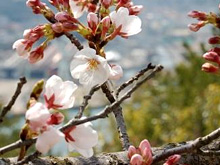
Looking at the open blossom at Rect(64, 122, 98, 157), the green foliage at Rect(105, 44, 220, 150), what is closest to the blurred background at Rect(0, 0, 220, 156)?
the green foliage at Rect(105, 44, 220, 150)

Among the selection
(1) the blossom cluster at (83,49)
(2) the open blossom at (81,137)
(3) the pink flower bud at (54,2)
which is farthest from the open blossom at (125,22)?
(2) the open blossom at (81,137)

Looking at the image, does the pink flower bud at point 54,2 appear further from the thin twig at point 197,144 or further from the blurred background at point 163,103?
the thin twig at point 197,144

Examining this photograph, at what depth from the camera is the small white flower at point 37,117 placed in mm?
580

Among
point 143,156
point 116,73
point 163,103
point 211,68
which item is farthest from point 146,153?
point 163,103

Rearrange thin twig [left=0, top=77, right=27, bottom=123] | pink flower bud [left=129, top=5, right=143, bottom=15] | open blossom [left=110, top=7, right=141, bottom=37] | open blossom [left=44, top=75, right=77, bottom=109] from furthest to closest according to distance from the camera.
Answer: pink flower bud [left=129, top=5, right=143, bottom=15] → open blossom [left=110, top=7, right=141, bottom=37] → open blossom [left=44, top=75, right=77, bottom=109] → thin twig [left=0, top=77, right=27, bottom=123]

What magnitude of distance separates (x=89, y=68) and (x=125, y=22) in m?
0.09

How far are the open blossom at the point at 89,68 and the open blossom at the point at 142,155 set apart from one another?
108 mm

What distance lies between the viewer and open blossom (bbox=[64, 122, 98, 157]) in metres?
0.65

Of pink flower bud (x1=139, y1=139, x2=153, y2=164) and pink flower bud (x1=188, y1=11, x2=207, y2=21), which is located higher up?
pink flower bud (x1=188, y1=11, x2=207, y2=21)

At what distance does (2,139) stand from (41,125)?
10794 millimetres

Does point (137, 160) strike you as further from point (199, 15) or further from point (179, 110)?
point (179, 110)

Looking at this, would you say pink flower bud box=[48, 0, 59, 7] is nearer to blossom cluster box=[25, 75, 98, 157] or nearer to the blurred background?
the blurred background

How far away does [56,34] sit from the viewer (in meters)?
0.79

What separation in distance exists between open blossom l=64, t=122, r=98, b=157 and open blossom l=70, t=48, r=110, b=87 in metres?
0.11
